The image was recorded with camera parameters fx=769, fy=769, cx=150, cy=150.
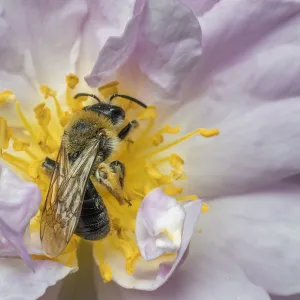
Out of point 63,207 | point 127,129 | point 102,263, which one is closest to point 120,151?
point 127,129

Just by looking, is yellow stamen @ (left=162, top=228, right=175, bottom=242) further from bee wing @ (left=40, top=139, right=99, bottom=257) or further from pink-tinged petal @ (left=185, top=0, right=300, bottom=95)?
pink-tinged petal @ (left=185, top=0, right=300, bottom=95)

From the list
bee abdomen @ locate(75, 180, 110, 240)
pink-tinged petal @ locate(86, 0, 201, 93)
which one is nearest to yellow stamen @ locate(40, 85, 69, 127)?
pink-tinged petal @ locate(86, 0, 201, 93)

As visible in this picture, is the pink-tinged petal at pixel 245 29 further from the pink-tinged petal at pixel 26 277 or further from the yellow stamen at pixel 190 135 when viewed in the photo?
the pink-tinged petal at pixel 26 277

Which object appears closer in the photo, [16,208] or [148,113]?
[16,208]

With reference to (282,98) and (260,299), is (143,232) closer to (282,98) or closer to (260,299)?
(260,299)

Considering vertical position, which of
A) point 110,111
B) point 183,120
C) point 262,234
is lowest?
point 262,234

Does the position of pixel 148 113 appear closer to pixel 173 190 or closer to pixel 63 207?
pixel 173 190
